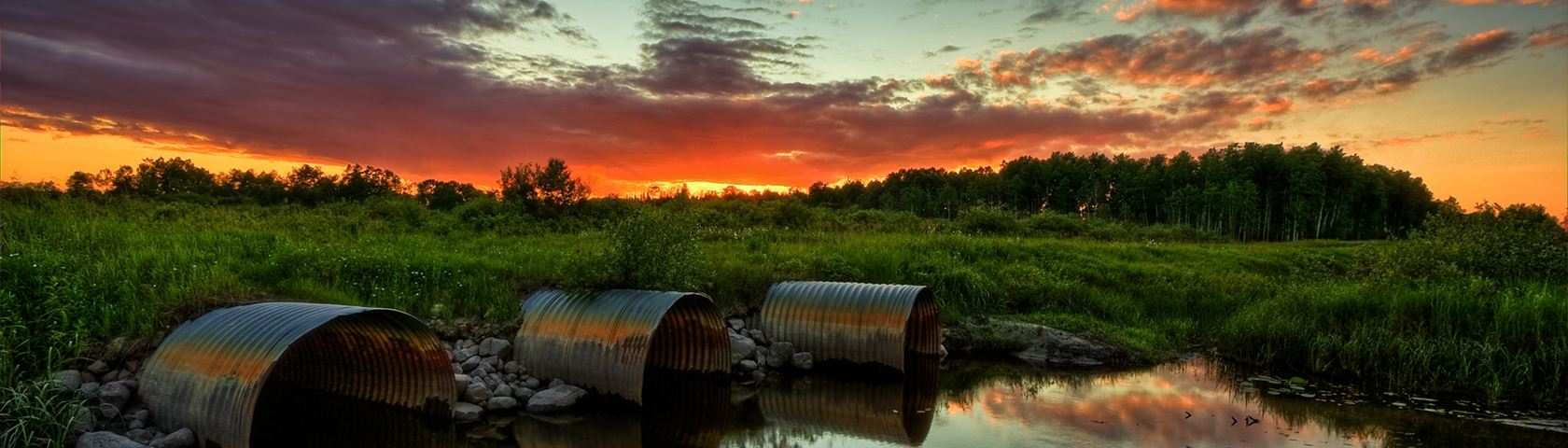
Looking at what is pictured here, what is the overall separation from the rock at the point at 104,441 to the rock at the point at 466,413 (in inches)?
132

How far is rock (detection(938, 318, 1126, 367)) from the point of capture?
15938mm

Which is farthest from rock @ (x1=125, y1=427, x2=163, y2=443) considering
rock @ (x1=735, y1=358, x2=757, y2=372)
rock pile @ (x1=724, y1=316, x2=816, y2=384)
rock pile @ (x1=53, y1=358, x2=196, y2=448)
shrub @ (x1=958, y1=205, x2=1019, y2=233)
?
shrub @ (x1=958, y1=205, x2=1019, y2=233)

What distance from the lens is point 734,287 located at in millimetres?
16484

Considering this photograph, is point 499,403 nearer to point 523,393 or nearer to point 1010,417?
point 523,393

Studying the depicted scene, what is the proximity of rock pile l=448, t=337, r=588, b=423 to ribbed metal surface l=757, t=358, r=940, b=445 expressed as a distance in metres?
2.96

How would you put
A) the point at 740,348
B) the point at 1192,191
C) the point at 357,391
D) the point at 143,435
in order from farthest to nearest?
the point at 1192,191 → the point at 740,348 → the point at 357,391 → the point at 143,435

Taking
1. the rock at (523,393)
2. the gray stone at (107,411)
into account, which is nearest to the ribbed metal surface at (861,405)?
the rock at (523,393)

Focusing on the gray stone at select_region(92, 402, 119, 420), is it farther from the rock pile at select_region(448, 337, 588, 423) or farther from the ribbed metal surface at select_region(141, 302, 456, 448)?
the rock pile at select_region(448, 337, 588, 423)

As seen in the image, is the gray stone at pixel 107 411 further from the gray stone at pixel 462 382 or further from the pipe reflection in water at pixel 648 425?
the pipe reflection in water at pixel 648 425

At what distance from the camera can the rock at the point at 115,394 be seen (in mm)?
8492

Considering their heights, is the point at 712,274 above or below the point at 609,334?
above

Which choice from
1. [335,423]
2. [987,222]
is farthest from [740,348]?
[987,222]

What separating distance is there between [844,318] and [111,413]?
10.2 meters

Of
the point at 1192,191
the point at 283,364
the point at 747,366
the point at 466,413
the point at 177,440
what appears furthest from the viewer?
the point at 1192,191
